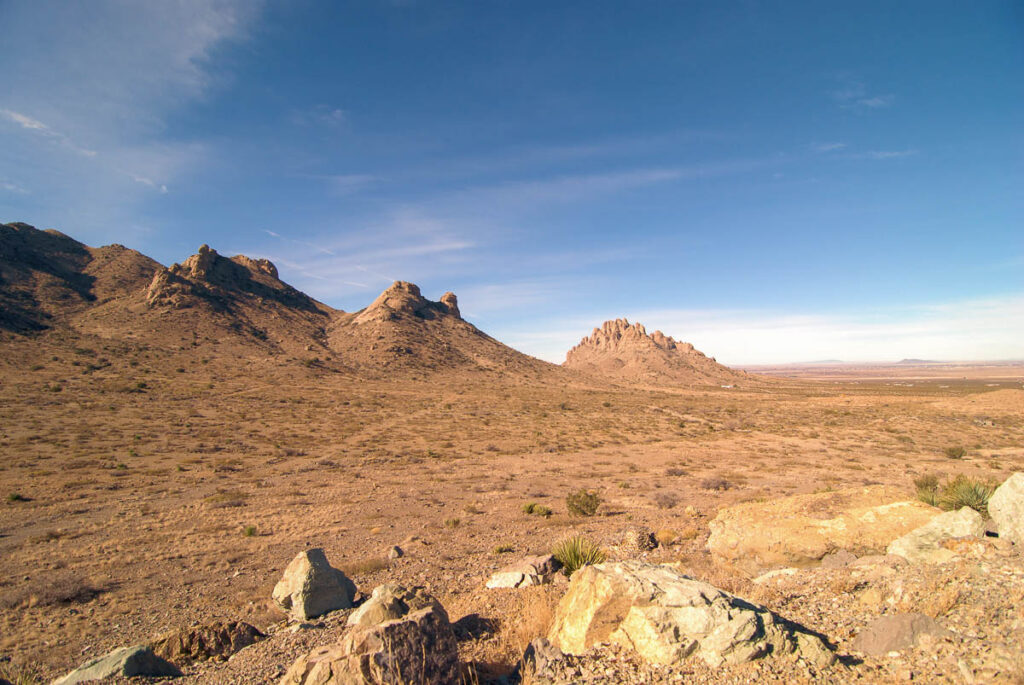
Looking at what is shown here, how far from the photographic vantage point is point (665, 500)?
1698 cm

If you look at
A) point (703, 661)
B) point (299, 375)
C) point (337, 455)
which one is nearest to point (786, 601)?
point (703, 661)

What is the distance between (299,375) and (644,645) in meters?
65.0

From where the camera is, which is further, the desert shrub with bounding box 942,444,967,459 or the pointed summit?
the pointed summit

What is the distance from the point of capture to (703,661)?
421 centimetres

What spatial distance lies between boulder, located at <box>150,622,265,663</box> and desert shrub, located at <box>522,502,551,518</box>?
411 inches

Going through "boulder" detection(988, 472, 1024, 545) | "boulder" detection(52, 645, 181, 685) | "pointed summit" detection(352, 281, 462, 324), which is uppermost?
"pointed summit" detection(352, 281, 462, 324)

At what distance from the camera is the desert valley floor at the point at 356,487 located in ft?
24.1

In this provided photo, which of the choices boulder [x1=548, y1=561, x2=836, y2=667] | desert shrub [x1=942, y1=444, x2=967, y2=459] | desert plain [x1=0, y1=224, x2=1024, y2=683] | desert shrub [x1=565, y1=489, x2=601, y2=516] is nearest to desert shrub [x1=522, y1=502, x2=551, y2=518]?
desert plain [x1=0, y1=224, x2=1024, y2=683]

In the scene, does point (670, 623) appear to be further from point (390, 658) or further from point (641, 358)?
point (641, 358)

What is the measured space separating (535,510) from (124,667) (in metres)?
12.5

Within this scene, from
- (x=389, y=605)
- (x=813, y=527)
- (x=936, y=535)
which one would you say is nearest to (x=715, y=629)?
(x=389, y=605)

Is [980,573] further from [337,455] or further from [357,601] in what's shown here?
[337,455]

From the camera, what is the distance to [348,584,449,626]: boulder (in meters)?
5.58

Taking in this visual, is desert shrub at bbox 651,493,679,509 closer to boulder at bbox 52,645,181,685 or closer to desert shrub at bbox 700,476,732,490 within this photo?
desert shrub at bbox 700,476,732,490
